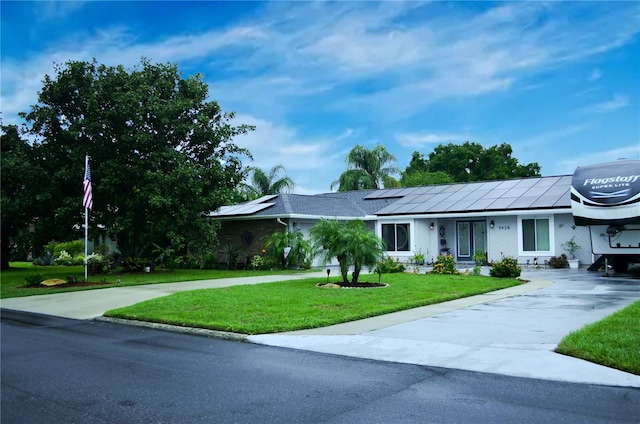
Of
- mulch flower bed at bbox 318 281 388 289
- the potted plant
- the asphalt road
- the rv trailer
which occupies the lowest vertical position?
the asphalt road

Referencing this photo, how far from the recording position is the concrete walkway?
6.21m

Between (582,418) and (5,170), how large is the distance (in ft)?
74.3

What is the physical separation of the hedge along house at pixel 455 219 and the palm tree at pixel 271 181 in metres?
11.5

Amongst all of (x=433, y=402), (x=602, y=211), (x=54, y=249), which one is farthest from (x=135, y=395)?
(x=54, y=249)

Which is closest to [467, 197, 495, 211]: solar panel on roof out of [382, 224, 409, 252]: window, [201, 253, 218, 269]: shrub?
[382, 224, 409, 252]: window

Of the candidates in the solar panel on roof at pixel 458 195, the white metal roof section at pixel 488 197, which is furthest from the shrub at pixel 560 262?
the solar panel on roof at pixel 458 195

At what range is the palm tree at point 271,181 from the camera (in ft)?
135

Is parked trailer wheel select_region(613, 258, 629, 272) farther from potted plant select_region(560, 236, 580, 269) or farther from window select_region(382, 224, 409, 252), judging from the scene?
window select_region(382, 224, 409, 252)

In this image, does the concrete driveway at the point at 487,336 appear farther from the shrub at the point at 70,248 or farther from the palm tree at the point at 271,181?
the shrub at the point at 70,248

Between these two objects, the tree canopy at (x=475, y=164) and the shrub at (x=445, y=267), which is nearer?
the shrub at (x=445, y=267)

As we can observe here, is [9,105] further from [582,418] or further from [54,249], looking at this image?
[582,418]

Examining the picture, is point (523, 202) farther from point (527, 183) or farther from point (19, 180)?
point (19, 180)

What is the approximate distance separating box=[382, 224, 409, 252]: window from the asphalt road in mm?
20243

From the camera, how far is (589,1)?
14602 millimetres
